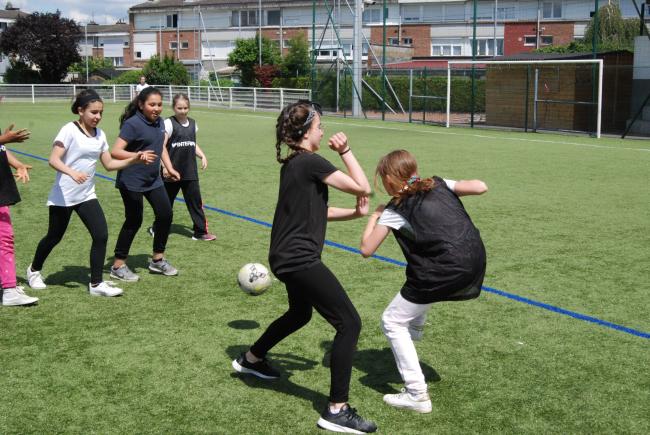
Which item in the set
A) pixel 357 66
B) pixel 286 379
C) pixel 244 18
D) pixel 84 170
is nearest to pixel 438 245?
pixel 286 379

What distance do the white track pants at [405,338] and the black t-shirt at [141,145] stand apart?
3.86 m

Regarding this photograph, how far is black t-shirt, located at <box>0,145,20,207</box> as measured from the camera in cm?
679

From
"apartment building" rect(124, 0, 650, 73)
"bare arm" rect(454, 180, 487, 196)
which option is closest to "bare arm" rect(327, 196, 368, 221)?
"bare arm" rect(454, 180, 487, 196)

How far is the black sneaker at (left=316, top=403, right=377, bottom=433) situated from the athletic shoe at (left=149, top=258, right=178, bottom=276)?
13.0ft

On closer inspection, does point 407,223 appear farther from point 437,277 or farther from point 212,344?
point 212,344

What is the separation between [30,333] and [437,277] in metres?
3.44

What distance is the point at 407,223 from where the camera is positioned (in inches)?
181

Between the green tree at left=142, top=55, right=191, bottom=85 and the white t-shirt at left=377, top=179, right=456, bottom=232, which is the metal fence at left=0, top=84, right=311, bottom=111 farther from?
the white t-shirt at left=377, top=179, right=456, bottom=232

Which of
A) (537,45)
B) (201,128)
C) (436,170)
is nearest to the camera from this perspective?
(436,170)

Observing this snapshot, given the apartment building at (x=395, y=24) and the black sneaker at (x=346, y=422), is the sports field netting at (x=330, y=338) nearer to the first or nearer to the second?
the black sneaker at (x=346, y=422)

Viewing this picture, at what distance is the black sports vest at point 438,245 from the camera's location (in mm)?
4598

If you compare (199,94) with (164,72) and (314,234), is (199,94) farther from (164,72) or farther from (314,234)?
(314,234)

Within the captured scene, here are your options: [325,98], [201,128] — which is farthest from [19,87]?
[201,128]

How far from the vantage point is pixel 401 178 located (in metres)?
4.60
